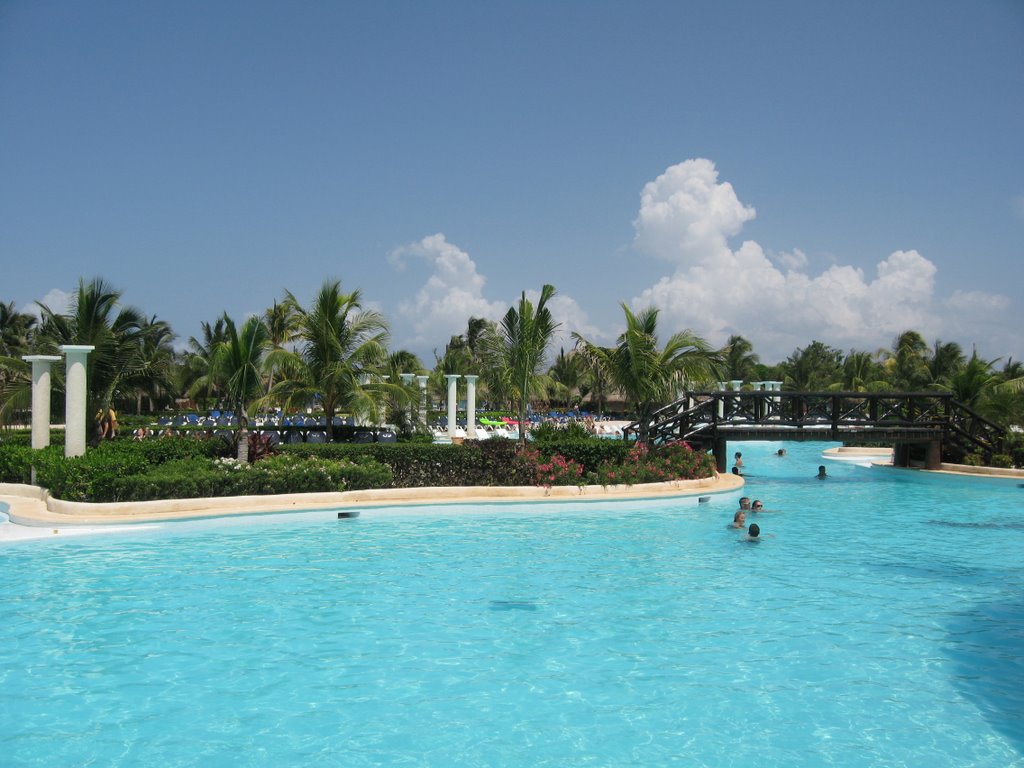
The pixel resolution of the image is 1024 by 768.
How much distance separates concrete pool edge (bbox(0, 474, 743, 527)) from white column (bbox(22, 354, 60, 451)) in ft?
3.69

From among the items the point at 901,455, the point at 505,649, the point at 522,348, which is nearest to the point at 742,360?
the point at 901,455

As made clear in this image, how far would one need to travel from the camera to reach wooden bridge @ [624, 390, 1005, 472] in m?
22.1

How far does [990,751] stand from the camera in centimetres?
558

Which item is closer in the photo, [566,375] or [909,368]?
[909,368]

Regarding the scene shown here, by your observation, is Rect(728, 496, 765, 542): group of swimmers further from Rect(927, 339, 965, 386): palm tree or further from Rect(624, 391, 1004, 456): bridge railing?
Rect(927, 339, 965, 386): palm tree

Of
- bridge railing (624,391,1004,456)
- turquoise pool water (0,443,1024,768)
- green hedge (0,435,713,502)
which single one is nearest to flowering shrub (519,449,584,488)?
green hedge (0,435,713,502)

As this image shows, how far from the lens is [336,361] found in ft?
63.9

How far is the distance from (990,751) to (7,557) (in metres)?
11.7

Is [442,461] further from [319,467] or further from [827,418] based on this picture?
[827,418]

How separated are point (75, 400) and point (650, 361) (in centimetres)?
1308

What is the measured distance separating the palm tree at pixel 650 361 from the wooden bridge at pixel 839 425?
171 cm

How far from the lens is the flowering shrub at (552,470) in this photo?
16.5 metres

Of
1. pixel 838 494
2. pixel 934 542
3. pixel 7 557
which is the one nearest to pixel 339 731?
pixel 7 557

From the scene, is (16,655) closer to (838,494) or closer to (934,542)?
(934,542)
